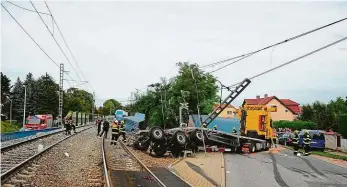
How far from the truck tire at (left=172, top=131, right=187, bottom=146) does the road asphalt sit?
290 cm

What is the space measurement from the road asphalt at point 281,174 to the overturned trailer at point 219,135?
342 cm

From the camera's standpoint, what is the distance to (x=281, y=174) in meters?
16.9

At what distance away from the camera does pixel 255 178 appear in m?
15.6

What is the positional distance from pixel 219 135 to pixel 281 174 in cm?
901

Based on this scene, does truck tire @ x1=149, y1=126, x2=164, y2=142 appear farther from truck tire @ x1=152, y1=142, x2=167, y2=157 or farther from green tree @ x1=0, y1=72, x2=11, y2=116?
green tree @ x1=0, y1=72, x2=11, y2=116

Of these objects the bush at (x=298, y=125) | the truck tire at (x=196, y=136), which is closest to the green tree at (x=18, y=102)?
the bush at (x=298, y=125)

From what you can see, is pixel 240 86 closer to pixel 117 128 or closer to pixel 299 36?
pixel 117 128

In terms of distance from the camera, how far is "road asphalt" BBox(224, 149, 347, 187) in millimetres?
14766

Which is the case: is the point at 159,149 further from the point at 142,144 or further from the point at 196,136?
the point at 196,136

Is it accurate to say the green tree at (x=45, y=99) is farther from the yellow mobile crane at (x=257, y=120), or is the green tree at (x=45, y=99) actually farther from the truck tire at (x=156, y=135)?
the truck tire at (x=156, y=135)

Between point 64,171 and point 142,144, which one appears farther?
point 142,144

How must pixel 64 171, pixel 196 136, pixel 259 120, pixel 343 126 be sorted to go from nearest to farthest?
pixel 64 171, pixel 196 136, pixel 259 120, pixel 343 126

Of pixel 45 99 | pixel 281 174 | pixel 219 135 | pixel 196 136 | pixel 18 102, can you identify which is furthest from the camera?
pixel 18 102

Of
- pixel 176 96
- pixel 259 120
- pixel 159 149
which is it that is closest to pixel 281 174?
pixel 159 149
